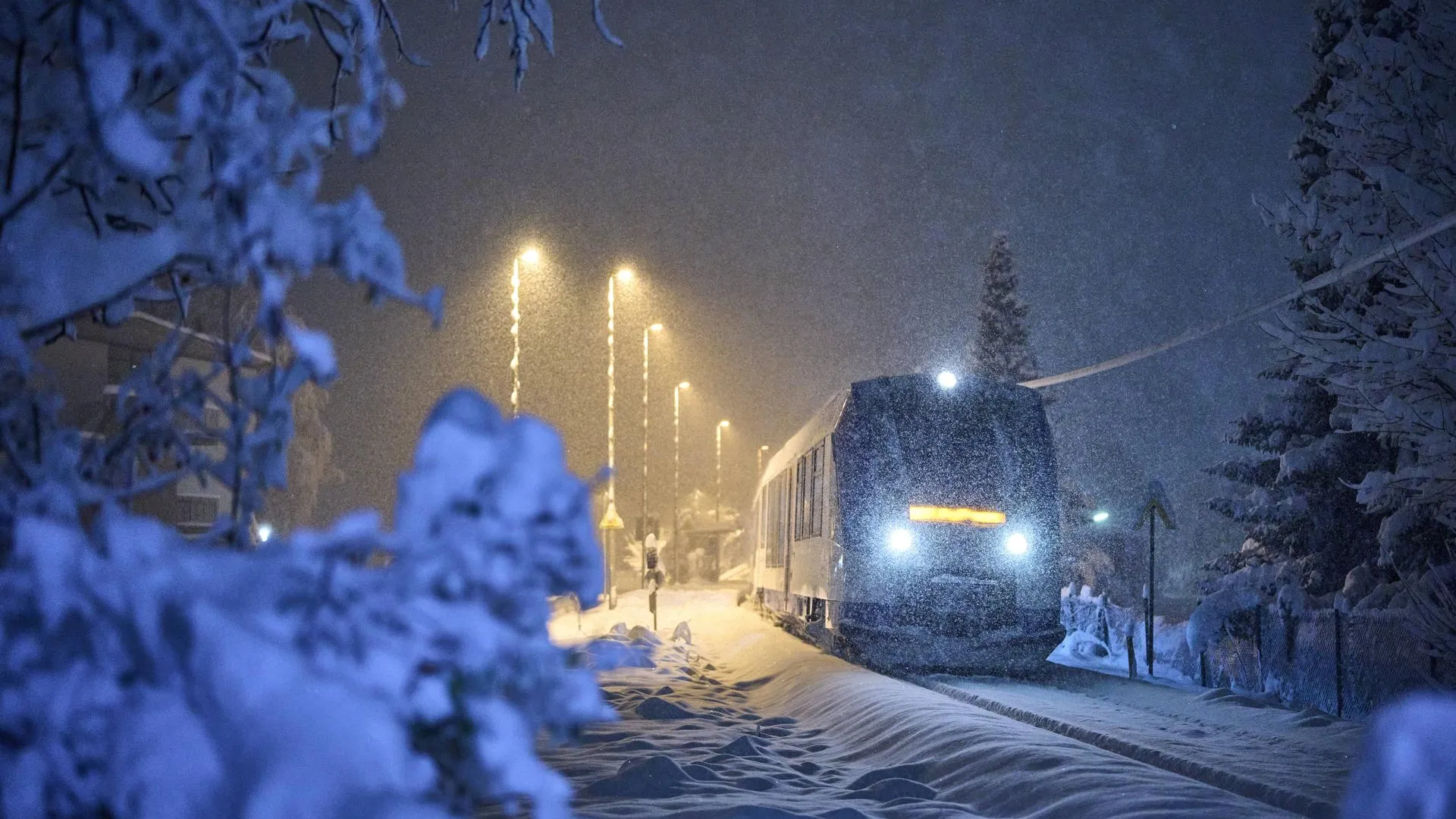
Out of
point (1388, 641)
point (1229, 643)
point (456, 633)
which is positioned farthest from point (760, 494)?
point (456, 633)

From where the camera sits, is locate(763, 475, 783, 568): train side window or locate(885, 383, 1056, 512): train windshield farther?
locate(763, 475, 783, 568): train side window

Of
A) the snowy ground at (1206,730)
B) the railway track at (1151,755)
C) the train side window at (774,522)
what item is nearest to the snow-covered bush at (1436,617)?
the snowy ground at (1206,730)

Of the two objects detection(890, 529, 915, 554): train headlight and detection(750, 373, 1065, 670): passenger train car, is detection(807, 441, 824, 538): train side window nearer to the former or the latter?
detection(750, 373, 1065, 670): passenger train car

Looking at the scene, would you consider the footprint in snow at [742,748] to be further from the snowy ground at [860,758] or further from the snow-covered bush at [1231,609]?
the snow-covered bush at [1231,609]

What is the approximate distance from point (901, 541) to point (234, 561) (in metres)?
12.5

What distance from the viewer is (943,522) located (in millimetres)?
14219

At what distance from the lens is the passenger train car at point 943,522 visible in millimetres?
14023

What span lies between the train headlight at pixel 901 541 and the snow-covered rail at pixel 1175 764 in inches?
111

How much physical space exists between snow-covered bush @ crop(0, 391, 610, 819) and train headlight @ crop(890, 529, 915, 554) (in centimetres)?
1219

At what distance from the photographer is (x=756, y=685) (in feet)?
43.9

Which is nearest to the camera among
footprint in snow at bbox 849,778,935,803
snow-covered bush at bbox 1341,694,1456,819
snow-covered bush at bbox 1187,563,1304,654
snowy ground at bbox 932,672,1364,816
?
snow-covered bush at bbox 1341,694,1456,819

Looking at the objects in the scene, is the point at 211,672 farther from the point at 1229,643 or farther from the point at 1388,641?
the point at 1229,643

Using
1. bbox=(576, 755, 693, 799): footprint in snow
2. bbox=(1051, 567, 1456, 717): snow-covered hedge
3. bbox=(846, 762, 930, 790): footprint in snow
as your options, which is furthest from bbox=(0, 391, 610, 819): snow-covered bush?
bbox=(1051, 567, 1456, 717): snow-covered hedge

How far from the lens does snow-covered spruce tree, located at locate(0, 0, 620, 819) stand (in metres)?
1.87
